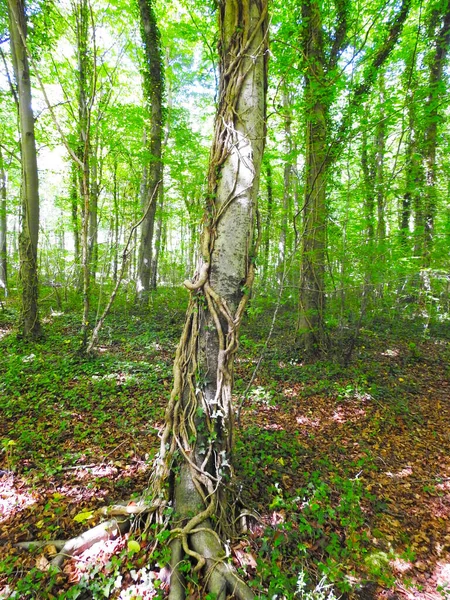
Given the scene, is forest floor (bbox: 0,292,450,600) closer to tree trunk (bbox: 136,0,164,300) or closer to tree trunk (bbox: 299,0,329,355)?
tree trunk (bbox: 299,0,329,355)

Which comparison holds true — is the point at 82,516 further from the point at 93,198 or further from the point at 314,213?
the point at 93,198

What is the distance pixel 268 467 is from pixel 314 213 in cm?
428

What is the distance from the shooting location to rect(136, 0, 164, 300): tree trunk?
7.92 m

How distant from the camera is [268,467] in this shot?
2846mm

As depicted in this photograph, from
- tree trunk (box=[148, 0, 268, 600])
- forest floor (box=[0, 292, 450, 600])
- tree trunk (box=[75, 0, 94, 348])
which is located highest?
tree trunk (box=[75, 0, 94, 348])

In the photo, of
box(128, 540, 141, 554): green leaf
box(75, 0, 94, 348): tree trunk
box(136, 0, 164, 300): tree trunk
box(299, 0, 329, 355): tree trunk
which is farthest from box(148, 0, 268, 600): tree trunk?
box(136, 0, 164, 300): tree trunk

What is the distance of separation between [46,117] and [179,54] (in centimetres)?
564

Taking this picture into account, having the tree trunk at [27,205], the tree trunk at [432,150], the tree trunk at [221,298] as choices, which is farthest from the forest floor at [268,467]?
the tree trunk at [432,150]

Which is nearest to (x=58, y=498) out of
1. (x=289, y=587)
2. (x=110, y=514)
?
(x=110, y=514)

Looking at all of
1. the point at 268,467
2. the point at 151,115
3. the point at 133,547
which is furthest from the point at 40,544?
the point at 151,115

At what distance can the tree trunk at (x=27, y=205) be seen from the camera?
530 centimetres

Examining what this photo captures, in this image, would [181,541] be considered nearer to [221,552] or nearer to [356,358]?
[221,552]

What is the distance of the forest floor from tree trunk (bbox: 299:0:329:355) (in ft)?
2.32

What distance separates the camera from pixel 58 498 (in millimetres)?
2312
